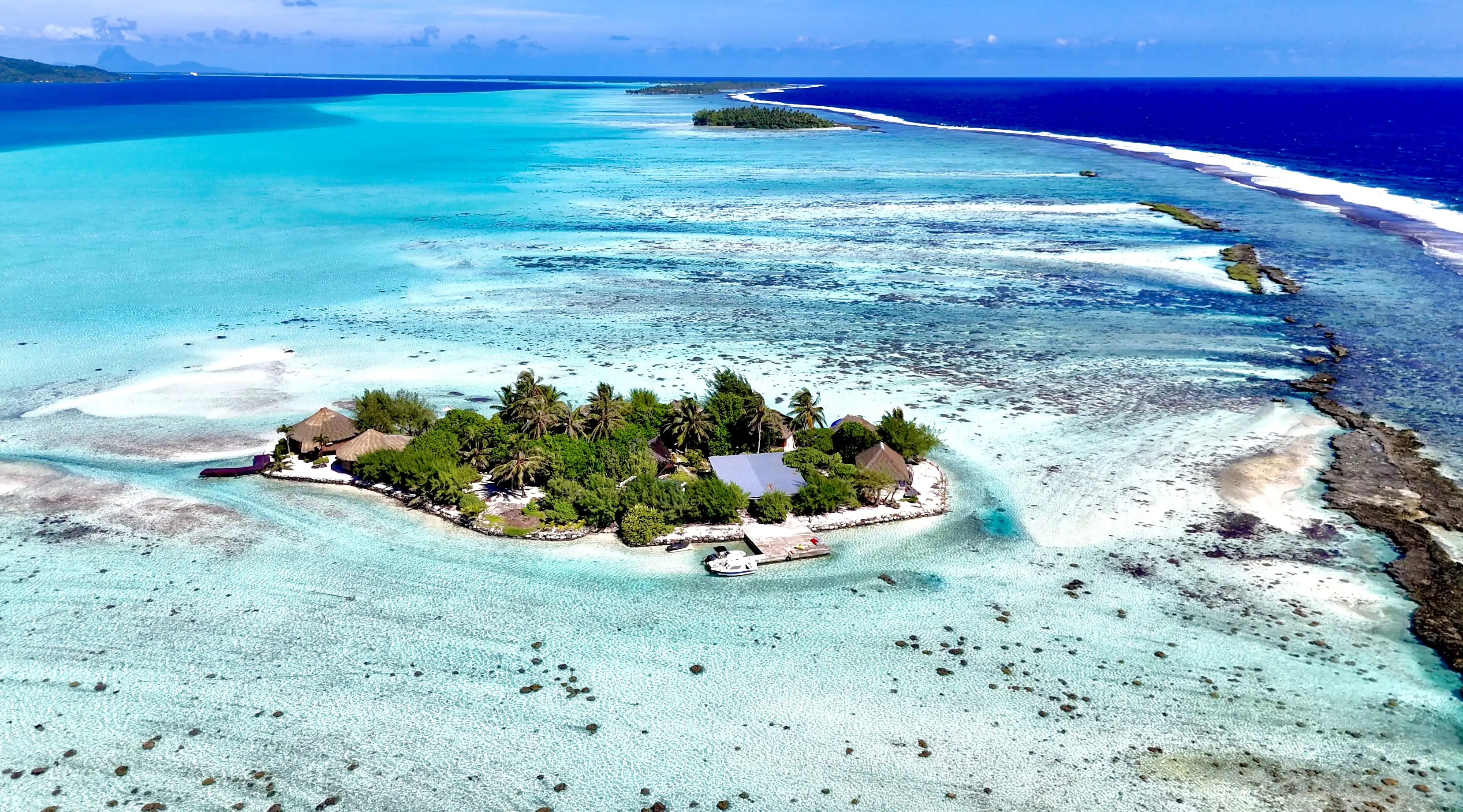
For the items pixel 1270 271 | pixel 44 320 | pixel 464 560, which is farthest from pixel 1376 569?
pixel 44 320

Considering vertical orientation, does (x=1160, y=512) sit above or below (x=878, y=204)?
below

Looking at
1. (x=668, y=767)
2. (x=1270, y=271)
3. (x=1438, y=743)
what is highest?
(x=1270, y=271)

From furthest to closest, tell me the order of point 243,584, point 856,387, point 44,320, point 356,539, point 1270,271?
point 1270,271
point 44,320
point 856,387
point 356,539
point 243,584

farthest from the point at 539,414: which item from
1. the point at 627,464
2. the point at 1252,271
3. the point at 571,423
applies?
the point at 1252,271

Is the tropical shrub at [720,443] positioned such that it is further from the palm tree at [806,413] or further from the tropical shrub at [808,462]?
the palm tree at [806,413]

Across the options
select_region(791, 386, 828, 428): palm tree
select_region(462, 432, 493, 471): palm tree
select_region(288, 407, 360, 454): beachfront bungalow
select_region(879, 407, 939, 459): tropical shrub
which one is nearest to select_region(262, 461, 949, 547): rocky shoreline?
select_region(288, 407, 360, 454): beachfront bungalow

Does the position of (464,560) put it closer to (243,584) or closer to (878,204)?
(243,584)

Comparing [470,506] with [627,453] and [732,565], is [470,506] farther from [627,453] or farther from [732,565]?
[732,565]
